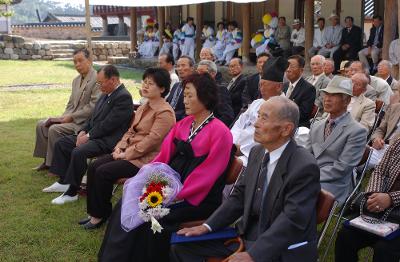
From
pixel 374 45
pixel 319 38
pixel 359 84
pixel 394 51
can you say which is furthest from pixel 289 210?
pixel 319 38

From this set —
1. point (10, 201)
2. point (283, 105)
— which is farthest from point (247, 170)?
point (10, 201)

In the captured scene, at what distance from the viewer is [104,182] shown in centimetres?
470

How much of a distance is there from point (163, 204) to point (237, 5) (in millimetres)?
16628

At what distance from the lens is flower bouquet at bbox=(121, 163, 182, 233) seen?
11.3ft

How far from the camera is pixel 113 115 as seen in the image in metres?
5.51

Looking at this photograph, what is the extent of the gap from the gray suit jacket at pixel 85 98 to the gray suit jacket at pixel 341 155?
334 cm

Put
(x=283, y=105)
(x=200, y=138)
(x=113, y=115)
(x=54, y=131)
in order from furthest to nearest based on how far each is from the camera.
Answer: (x=54, y=131)
(x=113, y=115)
(x=200, y=138)
(x=283, y=105)

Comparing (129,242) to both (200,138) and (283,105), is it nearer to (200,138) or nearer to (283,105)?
(200,138)

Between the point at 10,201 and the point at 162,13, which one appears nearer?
the point at 10,201

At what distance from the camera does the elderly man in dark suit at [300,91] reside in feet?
19.6

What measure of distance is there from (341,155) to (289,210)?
4.01 feet

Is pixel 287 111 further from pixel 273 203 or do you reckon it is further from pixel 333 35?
pixel 333 35

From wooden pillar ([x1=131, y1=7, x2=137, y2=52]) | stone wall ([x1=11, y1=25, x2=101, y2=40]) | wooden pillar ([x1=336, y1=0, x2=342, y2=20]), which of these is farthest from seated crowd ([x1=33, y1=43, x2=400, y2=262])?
stone wall ([x1=11, y1=25, x2=101, y2=40])

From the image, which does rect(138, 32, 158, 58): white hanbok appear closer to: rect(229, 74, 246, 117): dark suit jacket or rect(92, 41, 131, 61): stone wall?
rect(92, 41, 131, 61): stone wall
